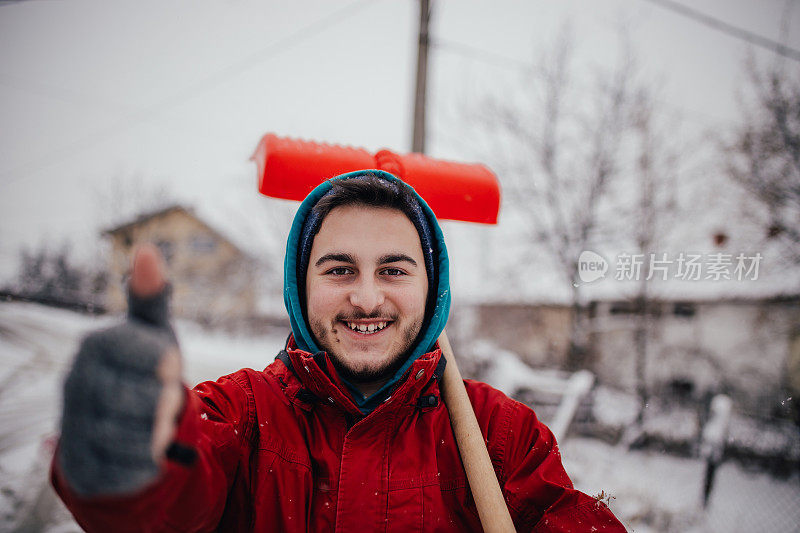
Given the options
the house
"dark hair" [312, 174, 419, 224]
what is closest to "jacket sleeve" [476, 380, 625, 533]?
"dark hair" [312, 174, 419, 224]

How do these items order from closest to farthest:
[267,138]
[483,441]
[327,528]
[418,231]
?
1. [327,528]
2. [483,441]
3. [418,231]
4. [267,138]

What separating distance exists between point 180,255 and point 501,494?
903 centimetres

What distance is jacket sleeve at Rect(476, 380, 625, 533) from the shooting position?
110 cm

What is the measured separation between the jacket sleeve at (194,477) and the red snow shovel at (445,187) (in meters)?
0.62

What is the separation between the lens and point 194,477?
75cm

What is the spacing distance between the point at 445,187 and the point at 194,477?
1.27 m

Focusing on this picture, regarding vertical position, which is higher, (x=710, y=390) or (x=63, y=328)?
(x=63, y=328)

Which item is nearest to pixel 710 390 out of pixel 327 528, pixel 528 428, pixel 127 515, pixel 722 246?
pixel 722 246

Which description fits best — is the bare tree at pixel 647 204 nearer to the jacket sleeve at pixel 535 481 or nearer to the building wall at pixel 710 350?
the building wall at pixel 710 350

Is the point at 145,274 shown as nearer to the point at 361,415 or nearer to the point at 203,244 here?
the point at 361,415

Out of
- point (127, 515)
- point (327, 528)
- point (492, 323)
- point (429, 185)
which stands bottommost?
point (492, 323)

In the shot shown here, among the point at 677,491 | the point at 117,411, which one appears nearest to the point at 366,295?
the point at 117,411

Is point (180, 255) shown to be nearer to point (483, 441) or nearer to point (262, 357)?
point (262, 357)

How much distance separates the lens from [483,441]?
119 centimetres
